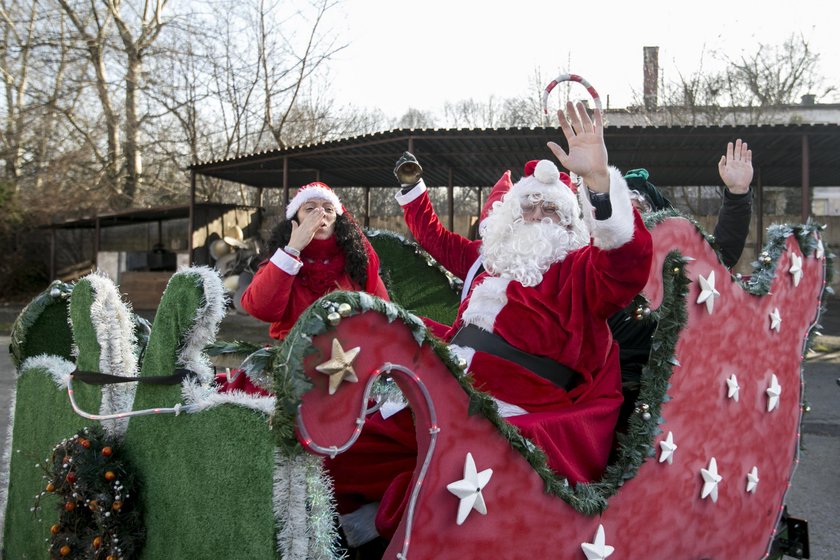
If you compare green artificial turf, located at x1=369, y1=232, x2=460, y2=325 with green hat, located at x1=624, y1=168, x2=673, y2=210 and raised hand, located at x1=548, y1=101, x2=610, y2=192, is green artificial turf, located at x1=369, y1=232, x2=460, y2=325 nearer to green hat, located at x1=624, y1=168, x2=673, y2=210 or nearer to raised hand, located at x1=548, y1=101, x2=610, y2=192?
green hat, located at x1=624, y1=168, x2=673, y2=210

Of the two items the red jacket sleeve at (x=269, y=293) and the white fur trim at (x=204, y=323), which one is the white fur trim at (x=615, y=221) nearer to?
the white fur trim at (x=204, y=323)

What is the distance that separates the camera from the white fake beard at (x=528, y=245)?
2406 mm

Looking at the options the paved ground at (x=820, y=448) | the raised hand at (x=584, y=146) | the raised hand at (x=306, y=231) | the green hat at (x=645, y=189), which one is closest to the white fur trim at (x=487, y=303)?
the raised hand at (x=584, y=146)

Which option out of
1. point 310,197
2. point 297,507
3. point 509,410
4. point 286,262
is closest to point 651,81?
point 310,197

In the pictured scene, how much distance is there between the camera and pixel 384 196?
79.3 ft

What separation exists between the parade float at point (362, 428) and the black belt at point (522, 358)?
0.81 ft

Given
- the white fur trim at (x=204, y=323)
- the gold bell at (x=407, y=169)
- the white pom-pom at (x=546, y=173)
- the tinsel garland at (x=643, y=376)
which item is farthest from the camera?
the gold bell at (x=407, y=169)

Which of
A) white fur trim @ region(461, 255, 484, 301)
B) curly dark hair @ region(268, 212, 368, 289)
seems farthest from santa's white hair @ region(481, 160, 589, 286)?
curly dark hair @ region(268, 212, 368, 289)

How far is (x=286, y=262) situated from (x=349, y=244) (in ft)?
1.42

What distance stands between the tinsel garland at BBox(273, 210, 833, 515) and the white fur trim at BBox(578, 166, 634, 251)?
0.91 feet

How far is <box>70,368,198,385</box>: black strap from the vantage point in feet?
5.62

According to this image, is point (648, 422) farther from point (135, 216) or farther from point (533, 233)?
point (135, 216)

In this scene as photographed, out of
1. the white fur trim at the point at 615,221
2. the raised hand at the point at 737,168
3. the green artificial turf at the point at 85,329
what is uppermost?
the raised hand at the point at 737,168

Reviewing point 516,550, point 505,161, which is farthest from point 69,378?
point 505,161
